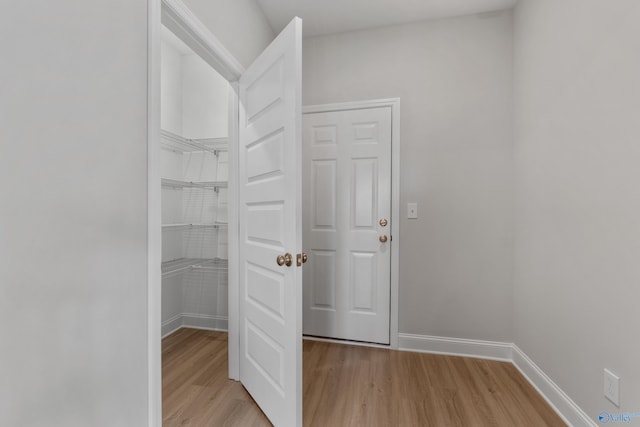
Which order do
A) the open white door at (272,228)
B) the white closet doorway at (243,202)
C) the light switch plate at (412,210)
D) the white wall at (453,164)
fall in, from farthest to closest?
the light switch plate at (412,210)
the white wall at (453,164)
the open white door at (272,228)
the white closet doorway at (243,202)

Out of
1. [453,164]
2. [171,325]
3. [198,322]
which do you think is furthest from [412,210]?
[171,325]

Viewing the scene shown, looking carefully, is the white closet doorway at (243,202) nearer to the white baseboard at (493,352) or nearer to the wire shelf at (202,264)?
the wire shelf at (202,264)

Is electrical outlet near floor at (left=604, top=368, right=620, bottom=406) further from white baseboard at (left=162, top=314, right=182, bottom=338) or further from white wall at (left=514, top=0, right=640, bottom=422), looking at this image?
white baseboard at (left=162, top=314, right=182, bottom=338)

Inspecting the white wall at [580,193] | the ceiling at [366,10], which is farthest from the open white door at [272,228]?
the white wall at [580,193]

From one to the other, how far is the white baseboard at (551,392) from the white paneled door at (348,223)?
3.10 feet

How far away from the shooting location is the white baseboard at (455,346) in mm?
2305

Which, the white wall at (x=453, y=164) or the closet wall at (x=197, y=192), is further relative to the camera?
the closet wall at (x=197, y=192)

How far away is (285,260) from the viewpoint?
55.8 inches

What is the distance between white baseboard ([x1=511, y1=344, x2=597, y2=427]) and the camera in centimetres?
154

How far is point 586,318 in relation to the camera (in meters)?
1.49

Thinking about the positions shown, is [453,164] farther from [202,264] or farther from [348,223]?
[202,264]

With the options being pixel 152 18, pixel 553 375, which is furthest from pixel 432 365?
pixel 152 18

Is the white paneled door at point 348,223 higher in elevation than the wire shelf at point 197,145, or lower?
lower

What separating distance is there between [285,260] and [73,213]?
804 mm
